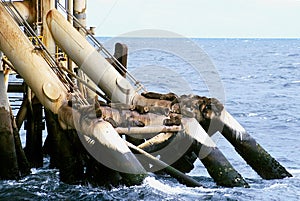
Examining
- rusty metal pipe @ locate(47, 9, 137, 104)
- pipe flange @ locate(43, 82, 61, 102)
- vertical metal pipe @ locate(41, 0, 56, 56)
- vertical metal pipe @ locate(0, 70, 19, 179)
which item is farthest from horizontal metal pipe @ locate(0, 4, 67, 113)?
vertical metal pipe @ locate(41, 0, 56, 56)

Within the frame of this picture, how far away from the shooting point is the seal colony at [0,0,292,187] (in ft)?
51.8

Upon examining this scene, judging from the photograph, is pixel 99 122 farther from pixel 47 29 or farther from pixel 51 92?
pixel 47 29

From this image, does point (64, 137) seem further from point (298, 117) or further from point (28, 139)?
point (298, 117)

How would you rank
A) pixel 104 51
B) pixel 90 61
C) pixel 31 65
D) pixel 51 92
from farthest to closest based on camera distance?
pixel 104 51 → pixel 90 61 → pixel 31 65 → pixel 51 92

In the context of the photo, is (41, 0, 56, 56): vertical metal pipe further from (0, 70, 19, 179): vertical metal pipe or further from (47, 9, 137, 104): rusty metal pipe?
(0, 70, 19, 179): vertical metal pipe

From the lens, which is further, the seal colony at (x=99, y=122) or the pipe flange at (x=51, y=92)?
the pipe flange at (x=51, y=92)

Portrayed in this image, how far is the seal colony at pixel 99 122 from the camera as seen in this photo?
1579cm

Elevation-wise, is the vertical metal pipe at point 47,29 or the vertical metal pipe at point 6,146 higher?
the vertical metal pipe at point 47,29

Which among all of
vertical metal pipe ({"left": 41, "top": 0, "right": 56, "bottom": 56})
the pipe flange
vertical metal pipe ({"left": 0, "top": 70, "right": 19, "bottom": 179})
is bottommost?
vertical metal pipe ({"left": 0, "top": 70, "right": 19, "bottom": 179})

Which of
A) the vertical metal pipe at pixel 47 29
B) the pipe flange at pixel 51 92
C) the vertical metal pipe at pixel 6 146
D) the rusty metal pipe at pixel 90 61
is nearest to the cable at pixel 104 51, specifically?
the rusty metal pipe at pixel 90 61

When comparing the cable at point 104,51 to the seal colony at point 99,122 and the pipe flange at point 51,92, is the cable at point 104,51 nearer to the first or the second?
the seal colony at point 99,122

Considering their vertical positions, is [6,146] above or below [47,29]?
below

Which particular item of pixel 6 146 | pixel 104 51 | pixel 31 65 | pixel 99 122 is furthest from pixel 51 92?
pixel 104 51

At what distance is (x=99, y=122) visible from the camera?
15469mm
